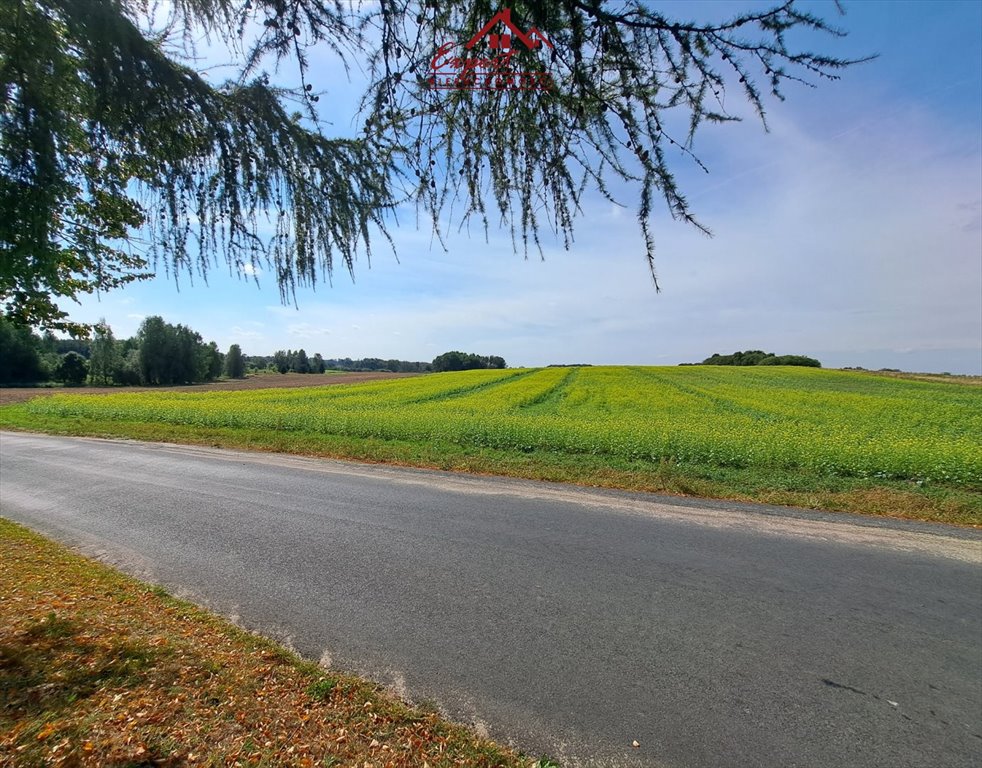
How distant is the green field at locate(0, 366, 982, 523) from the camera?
8.16 meters

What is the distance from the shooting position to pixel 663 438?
11148mm

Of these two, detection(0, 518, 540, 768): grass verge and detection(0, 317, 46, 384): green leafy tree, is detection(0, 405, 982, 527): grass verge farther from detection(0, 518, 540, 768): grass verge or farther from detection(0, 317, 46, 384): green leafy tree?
detection(0, 317, 46, 384): green leafy tree

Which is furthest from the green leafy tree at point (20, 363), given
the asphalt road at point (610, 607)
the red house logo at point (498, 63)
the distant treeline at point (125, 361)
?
the red house logo at point (498, 63)

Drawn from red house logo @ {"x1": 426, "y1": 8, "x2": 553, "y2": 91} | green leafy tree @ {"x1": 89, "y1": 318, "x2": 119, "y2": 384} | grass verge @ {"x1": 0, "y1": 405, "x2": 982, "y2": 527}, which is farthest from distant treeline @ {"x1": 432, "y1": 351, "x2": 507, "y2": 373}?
red house logo @ {"x1": 426, "y1": 8, "x2": 553, "y2": 91}

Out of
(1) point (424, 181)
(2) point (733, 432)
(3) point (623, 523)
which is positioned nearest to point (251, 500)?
(3) point (623, 523)

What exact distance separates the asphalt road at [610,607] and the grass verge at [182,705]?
287 mm

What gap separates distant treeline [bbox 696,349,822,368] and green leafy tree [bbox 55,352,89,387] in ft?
301

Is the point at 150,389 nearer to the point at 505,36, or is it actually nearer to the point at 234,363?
the point at 234,363

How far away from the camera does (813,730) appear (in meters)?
2.61

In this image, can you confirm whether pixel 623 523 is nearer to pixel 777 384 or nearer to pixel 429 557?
pixel 429 557

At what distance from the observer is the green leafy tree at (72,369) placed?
170ft

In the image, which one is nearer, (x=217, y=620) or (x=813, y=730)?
(x=813, y=730)

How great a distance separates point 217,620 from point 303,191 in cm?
351

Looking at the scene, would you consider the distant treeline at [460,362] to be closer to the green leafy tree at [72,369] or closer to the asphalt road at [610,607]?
the green leafy tree at [72,369]
